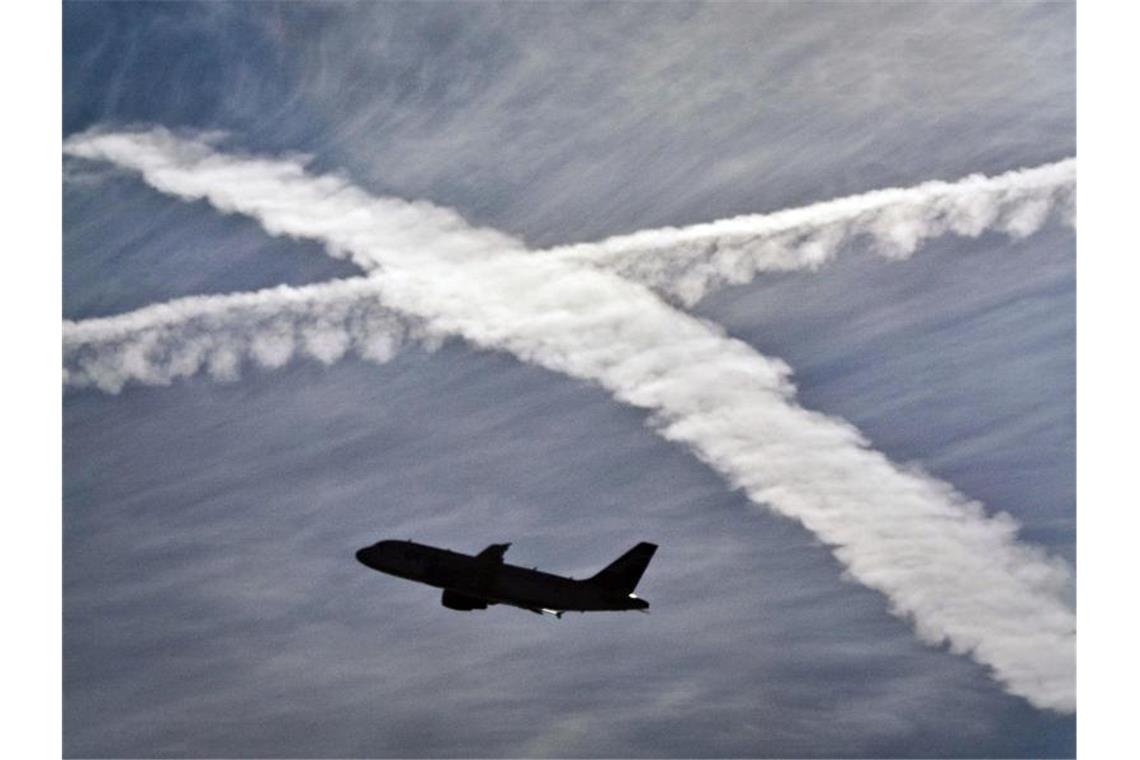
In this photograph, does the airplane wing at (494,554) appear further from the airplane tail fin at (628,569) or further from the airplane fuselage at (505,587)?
the airplane tail fin at (628,569)

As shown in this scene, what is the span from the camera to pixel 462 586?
14150cm

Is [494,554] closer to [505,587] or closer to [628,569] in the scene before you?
[505,587]

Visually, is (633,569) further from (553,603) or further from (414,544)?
(414,544)

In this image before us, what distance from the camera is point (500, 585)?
140875 mm

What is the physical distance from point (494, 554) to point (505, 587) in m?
2.90

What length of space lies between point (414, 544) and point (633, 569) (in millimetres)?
19240

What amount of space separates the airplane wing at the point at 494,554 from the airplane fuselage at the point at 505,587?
83mm

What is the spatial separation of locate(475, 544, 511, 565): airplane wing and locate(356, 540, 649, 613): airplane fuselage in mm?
83

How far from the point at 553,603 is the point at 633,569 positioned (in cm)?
982

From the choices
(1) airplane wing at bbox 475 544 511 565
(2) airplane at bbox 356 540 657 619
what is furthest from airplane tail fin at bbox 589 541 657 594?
(1) airplane wing at bbox 475 544 511 565

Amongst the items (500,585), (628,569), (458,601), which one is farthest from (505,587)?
(628,569)

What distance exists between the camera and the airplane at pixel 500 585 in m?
141

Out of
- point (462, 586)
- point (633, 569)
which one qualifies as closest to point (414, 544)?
point (462, 586)

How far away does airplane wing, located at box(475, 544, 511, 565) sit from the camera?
460 feet
